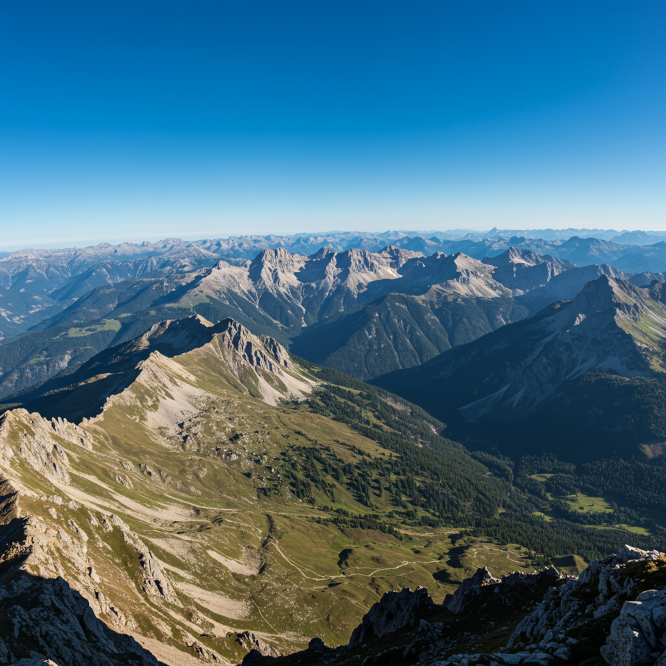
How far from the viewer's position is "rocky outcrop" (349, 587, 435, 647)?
9021 centimetres

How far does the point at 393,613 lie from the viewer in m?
95.3

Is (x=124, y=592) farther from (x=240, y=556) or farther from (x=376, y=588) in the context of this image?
(x=376, y=588)

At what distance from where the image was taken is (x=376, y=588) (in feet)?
632

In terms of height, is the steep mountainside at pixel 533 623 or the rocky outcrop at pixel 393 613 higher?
the steep mountainside at pixel 533 623

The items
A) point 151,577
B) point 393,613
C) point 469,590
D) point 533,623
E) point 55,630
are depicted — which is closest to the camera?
point 533,623

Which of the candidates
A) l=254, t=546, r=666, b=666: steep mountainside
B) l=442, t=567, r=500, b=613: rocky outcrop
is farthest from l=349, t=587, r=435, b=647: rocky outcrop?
l=442, t=567, r=500, b=613: rocky outcrop

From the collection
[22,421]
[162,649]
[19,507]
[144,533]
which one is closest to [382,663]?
[162,649]

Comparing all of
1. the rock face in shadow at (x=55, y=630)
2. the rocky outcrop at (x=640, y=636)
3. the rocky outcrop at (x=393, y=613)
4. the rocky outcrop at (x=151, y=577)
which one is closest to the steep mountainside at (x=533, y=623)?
the rocky outcrop at (x=640, y=636)

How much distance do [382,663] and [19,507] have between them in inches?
3924

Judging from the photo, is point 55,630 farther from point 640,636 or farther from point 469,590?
point 640,636

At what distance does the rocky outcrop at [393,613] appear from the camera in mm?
90206

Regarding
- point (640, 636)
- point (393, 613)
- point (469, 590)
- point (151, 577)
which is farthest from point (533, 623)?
point (151, 577)

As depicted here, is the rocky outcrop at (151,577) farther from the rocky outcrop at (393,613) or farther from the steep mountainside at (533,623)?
the rocky outcrop at (393,613)

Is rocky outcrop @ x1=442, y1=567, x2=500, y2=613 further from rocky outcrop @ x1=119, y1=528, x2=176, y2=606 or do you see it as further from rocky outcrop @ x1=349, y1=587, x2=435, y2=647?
rocky outcrop @ x1=119, y1=528, x2=176, y2=606
